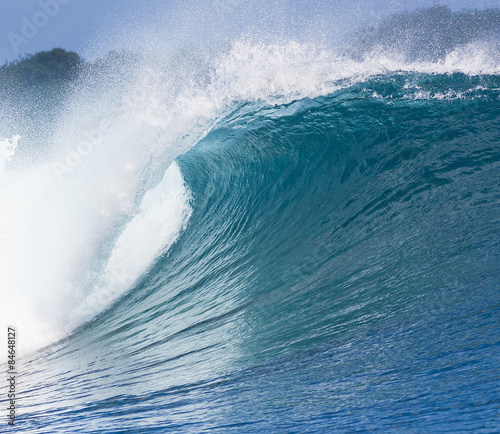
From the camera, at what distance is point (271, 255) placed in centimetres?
595

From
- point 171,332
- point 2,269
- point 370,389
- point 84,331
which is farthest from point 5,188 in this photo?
point 370,389

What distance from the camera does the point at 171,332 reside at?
16.3ft

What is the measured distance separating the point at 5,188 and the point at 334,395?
842cm

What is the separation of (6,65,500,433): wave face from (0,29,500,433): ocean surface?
2 cm

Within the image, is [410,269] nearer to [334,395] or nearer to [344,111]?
[334,395]

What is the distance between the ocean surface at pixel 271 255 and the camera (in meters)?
2.89

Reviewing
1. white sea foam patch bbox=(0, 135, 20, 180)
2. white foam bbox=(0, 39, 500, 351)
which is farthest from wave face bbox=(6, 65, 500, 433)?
white sea foam patch bbox=(0, 135, 20, 180)

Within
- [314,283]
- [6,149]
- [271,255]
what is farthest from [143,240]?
[6,149]

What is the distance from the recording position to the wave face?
276 centimetres

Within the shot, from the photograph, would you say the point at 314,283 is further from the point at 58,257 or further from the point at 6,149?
the point at 6,149

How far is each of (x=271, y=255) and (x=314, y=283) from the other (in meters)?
1.19

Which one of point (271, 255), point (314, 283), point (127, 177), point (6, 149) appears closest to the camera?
point (314, 283)

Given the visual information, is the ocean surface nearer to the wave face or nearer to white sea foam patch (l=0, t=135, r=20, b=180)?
the wave face

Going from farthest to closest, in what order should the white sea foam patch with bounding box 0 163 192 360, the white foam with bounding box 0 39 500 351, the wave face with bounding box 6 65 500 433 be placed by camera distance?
the white foam with bounding box 0 39 500 351 → the white sea foam patch with bounding box 0 163 192 360 → the wave face with bounding box 6 65 500 433
